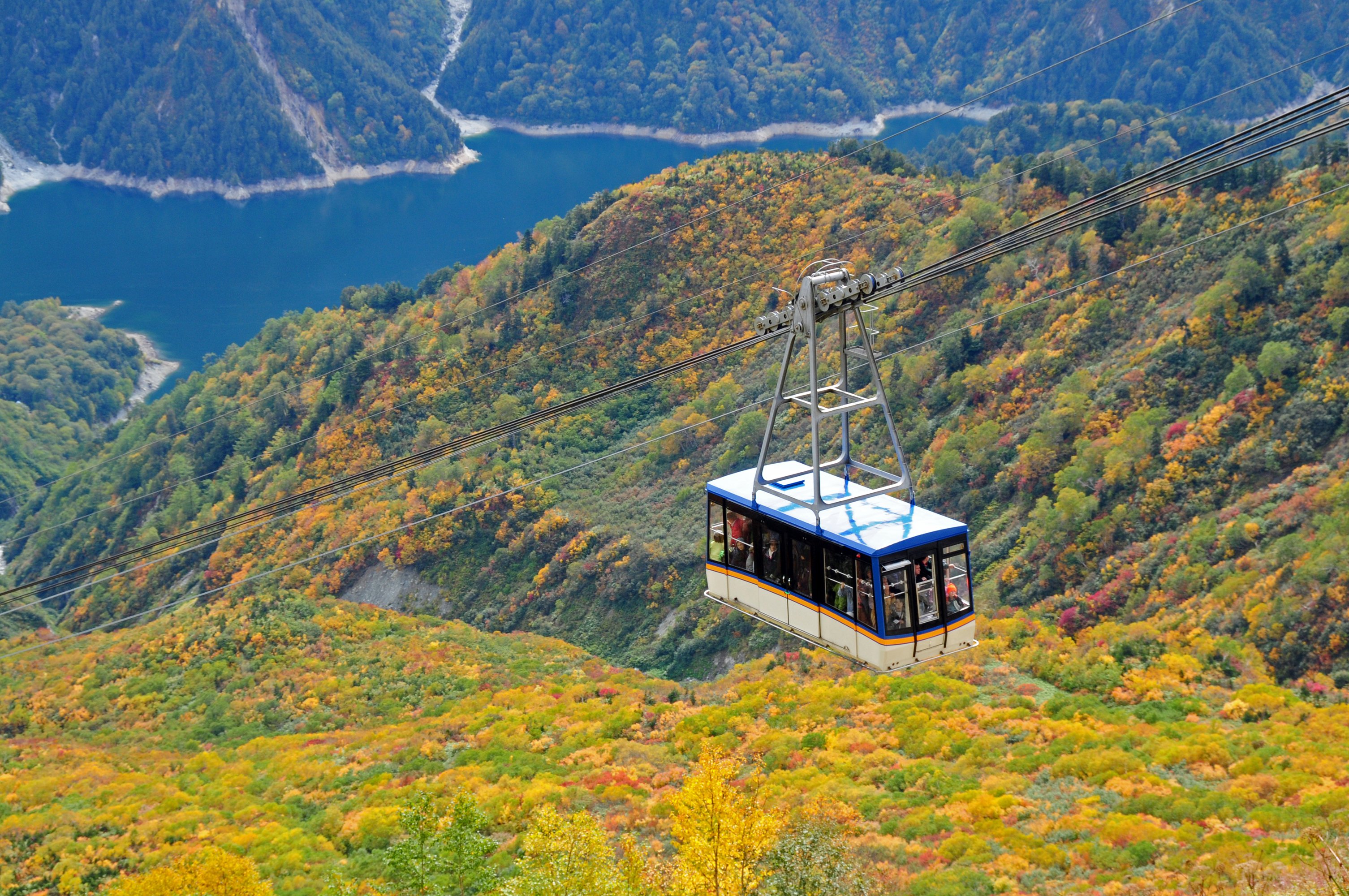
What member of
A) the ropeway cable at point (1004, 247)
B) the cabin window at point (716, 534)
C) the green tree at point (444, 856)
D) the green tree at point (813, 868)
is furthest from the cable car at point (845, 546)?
the green tree at point (444, 856)

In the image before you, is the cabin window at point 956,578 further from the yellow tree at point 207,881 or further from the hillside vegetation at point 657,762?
the yellow tree at point 207,881

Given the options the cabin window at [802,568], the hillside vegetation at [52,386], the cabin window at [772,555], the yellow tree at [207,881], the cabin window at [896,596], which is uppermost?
the hillside vegetation at [52,386]

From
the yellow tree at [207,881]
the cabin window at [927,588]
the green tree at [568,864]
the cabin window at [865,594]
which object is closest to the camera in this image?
the cabin window at [865,594]

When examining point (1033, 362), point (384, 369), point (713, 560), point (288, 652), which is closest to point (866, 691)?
point (713, 560)

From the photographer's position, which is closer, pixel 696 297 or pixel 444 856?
pixel 444 856

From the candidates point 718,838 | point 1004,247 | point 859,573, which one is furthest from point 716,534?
point 1004,247

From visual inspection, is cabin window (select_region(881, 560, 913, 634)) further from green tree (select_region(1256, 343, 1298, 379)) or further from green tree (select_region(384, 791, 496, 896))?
green tree (select_region(1256, 343, 1298, 379))

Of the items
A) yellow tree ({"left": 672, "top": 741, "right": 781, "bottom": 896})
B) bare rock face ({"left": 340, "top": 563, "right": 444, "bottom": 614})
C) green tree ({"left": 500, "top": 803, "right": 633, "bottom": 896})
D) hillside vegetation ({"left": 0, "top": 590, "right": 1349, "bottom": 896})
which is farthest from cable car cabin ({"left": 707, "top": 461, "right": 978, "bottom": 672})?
bare rock face ({"left": 340, "top": 563, "right": 444, "bottom": 614})

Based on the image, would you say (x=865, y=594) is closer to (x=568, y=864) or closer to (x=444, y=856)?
(x=568, y=864)
